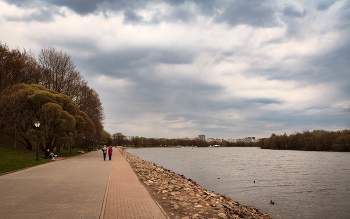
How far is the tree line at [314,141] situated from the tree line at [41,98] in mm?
84441

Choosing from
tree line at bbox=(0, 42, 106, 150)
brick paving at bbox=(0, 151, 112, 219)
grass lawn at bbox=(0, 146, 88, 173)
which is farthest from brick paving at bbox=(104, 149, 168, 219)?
tree line at bbox=(0, 42, 106, 150)

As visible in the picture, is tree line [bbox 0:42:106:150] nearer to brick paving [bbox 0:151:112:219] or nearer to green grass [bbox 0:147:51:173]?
green grass [bbox 0:147:51:173]

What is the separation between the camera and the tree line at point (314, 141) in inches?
3334

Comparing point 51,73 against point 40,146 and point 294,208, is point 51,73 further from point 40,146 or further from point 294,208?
point 294,208

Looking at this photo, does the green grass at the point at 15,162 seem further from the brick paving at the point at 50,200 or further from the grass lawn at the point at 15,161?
the brick paving at the point at 50,200

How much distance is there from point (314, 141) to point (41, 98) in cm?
10033

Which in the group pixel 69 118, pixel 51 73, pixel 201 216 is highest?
pixel 51 73

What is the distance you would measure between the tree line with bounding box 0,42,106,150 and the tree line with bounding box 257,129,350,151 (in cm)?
8444

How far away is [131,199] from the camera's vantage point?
9055 millimetres

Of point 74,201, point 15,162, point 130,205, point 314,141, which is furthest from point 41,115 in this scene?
point 314,141

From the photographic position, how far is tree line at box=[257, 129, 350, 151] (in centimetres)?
8469

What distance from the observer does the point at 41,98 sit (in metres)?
31.1

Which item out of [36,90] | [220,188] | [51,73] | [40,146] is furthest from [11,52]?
[220,188]

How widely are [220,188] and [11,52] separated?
3706 centimetres
